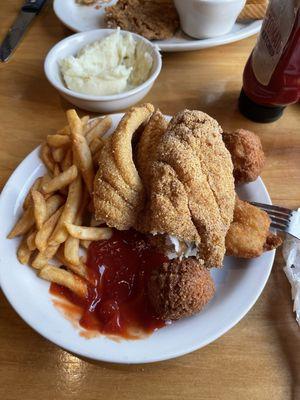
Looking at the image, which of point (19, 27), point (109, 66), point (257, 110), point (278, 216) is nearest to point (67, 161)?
point (109, 66)

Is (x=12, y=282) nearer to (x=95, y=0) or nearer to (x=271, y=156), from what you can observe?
(x=271, y=156)

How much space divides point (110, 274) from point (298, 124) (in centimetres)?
101

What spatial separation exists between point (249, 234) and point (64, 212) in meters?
0.53

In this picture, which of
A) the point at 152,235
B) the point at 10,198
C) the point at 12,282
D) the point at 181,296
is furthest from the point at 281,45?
the point at 12,282

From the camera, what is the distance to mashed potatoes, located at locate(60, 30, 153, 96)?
1.49 metres

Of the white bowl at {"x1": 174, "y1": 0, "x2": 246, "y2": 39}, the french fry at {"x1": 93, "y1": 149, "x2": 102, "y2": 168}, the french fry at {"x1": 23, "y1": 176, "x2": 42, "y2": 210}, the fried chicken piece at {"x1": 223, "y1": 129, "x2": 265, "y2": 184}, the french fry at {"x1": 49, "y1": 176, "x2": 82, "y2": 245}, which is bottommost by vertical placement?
the french fry at {"x1": 23, "y1": 176, "x2": 42, "y2": 210}

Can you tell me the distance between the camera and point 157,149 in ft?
3.61

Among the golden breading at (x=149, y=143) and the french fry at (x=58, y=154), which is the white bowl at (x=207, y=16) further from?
→ the french fry at (x=58, y=154)

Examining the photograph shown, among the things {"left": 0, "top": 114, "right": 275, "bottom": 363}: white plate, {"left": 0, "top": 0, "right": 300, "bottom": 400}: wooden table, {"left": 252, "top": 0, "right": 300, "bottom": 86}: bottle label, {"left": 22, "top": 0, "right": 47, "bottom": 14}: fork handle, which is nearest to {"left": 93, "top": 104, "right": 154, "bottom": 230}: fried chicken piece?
{"left": 0, "top": 114, "right": 275, "bottom": 363}: white plate

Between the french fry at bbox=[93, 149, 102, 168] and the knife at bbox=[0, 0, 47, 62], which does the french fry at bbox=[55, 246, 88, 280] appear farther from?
the knife at bbox=[0, 0, 47, 62]

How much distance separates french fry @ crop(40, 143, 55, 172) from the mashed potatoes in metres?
0.32

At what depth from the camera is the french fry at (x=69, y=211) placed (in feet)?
3.51

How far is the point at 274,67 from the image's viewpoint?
1314 mm

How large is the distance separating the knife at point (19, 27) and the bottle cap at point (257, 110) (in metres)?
1.09
